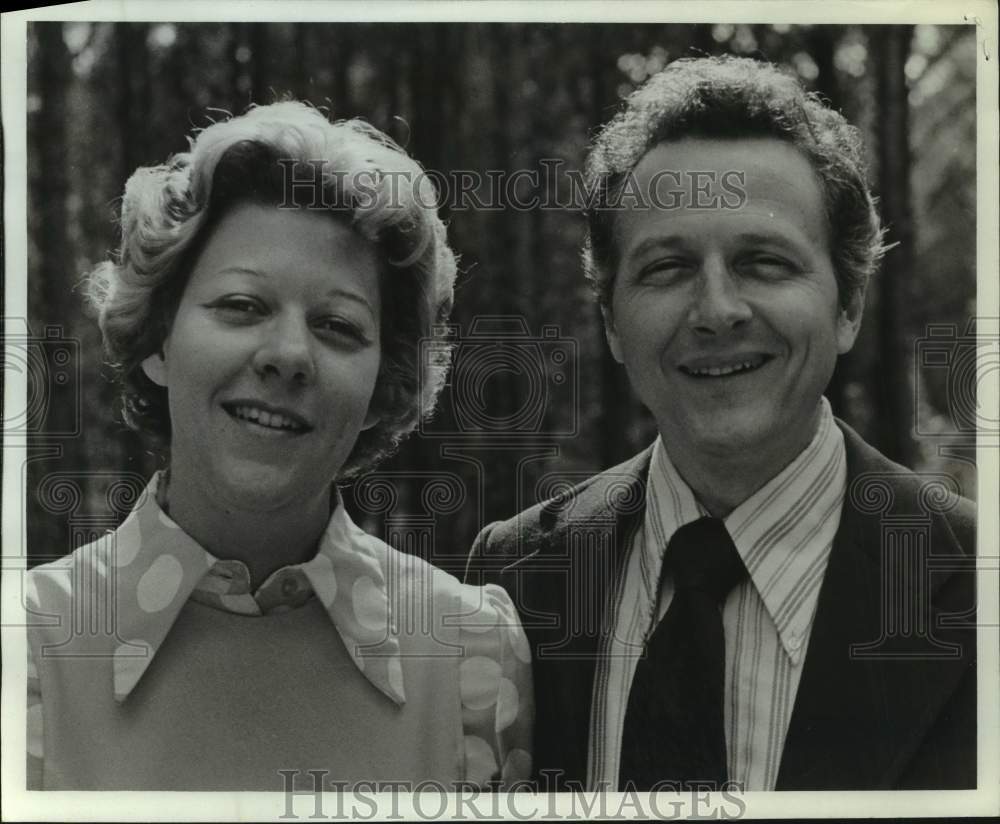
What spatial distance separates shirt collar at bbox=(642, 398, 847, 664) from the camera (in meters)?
3.44

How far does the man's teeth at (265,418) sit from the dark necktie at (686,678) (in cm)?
119

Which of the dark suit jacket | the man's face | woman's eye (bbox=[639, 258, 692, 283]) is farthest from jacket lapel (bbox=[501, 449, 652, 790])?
woman's eye (bbox=[639, 258, 692, 283])

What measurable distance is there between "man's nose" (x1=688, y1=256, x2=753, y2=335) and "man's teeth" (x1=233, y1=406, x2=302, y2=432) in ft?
3.97

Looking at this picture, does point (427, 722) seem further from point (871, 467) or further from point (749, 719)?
point (871, 467)

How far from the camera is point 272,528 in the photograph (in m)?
3.43

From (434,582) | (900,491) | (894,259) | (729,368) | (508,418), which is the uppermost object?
(894,259)

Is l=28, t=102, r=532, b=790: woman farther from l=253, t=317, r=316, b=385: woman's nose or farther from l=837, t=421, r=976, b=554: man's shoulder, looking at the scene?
l=837, t=421, r=976, b=554: man's shoulder

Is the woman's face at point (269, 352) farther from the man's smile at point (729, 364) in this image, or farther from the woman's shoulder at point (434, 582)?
the man's smile at point (729, 364)

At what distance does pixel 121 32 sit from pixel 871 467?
8.78ft

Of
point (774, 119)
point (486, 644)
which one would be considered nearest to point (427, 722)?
point (486, 644)

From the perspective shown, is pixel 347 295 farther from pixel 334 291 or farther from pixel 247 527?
pixel 247 527

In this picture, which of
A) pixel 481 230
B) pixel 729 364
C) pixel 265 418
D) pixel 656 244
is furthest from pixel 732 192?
pixel 265 418

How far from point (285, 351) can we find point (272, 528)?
537mm

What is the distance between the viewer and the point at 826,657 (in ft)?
11.4
